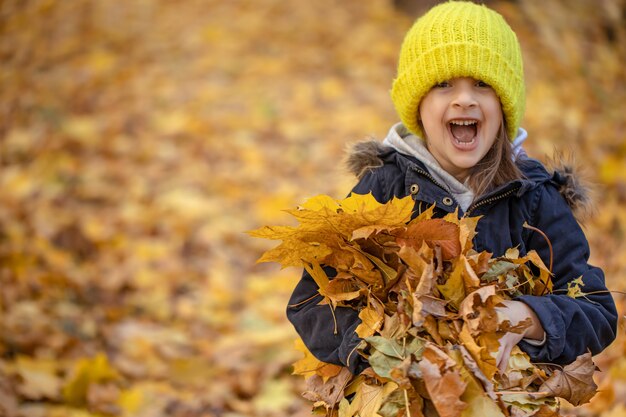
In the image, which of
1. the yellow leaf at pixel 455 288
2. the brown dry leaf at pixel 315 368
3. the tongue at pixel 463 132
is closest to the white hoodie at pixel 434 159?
the tongue at pixel 463 132

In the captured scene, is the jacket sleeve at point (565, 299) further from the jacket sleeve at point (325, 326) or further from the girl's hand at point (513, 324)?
the jacket sleeve at point (325, 326)

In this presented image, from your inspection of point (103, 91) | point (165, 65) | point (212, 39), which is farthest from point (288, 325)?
point (212, 39)

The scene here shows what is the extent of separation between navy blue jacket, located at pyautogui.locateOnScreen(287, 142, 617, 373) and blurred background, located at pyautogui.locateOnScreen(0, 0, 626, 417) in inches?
23.8

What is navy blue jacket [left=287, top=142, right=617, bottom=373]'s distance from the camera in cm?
193

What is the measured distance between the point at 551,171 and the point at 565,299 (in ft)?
1.71

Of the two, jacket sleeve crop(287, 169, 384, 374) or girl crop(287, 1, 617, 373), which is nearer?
jacket sleeve crop(287, 169, 384, 374)

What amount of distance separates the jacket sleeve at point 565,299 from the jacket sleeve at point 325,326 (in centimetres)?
43

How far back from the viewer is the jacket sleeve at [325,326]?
1.89m

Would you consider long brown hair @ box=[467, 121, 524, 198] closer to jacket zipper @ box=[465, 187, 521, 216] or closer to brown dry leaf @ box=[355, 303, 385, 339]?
jacket zipper @ box=[465, 187, 521, 216]

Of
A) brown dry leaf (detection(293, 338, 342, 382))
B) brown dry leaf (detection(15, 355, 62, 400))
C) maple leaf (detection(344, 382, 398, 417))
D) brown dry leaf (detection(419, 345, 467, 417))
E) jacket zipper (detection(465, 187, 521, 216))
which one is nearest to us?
brown dry leaf (detection(419, 345, 467, 417))

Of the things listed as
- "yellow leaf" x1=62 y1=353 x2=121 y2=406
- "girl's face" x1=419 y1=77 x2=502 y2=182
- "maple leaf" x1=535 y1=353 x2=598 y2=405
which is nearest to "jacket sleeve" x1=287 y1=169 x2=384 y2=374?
"girl's face" x1=419 y1=77 x2=502 y2=182

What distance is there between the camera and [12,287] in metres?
4.37

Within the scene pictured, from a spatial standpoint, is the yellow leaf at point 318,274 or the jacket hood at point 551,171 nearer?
the yellow leaf at point 318,274

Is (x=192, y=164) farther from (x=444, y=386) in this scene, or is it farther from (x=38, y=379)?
(x=444, y=386)
